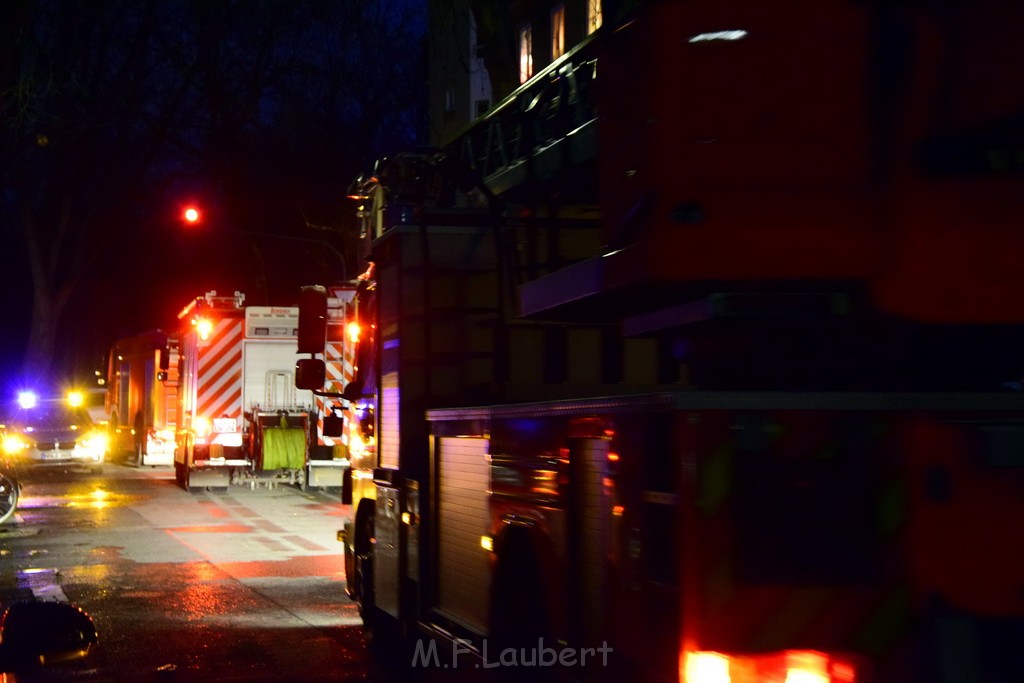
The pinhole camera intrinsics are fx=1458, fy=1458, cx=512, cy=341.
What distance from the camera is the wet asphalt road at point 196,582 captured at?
9094mm

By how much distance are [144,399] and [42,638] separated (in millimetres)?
34165

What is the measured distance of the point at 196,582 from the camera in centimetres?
1295

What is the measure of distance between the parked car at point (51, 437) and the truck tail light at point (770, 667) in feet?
97.2

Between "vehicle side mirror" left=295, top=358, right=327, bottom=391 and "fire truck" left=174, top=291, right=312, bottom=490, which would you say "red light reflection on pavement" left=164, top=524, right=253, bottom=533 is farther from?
"vehicle side mirror" left=295, top=358, right=327, bottom=391

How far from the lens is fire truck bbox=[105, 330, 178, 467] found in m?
31.9

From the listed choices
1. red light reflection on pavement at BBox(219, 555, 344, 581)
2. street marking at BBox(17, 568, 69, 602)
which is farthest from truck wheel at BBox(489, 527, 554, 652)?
red light reflection on pavement at BBox(219, 555, 344, 581)

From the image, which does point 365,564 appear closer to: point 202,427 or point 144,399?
point 202,427

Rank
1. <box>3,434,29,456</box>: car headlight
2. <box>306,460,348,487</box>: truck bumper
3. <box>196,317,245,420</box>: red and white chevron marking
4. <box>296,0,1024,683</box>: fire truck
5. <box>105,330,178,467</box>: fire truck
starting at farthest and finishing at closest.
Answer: <box>105,330,178,467</box>: fire truck < <box>3,434,29,456</box>: car headlight < <box>196,317,245,420</box>: red and white chevron marking < <box>306,460,348,487</box>: truck bumper < <box>296,0,1024,683</box>: fire truck

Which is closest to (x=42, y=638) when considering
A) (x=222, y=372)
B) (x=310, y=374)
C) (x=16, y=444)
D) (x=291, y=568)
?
(x=310, y=374)

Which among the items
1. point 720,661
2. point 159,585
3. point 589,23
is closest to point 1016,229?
point 720,661

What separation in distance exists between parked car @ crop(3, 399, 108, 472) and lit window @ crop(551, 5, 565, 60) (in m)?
13.7

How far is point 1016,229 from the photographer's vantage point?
443cm

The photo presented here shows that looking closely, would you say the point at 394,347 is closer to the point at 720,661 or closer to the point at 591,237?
the point at 591,237

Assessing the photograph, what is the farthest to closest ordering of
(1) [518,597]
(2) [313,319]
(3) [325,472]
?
(3) [325,472] < (2) [313,319] < (1) [518,597]
